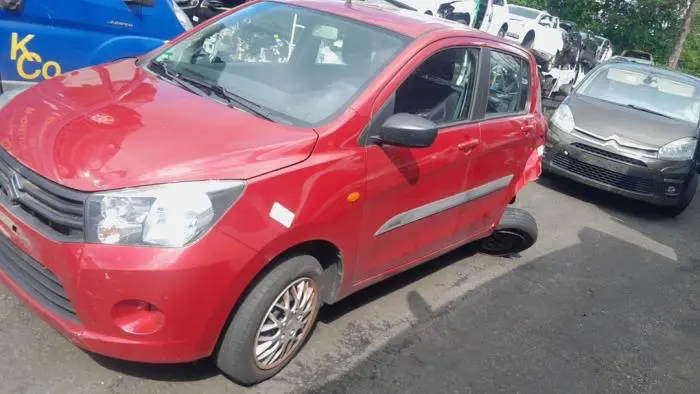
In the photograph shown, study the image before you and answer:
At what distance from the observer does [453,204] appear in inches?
158

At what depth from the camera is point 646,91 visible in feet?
27.1

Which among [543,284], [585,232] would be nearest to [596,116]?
[585,232]

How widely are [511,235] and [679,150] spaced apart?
340cm

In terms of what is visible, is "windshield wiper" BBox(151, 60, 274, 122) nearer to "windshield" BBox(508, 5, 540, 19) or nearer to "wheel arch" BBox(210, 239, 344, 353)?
"wheel arch" BBox(210, 239, 344, 353)

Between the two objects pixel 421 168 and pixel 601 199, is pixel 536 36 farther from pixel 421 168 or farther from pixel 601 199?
pixel 421 168

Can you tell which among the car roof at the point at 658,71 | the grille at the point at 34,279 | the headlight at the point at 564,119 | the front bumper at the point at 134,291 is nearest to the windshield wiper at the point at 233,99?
the front bumper at the point at 134,291

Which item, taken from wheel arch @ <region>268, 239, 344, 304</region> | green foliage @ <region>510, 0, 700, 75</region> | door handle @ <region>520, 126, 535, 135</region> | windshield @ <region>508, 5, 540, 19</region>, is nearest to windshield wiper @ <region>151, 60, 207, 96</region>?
wheel arch @ <region>268, 239, 344, 304</region>

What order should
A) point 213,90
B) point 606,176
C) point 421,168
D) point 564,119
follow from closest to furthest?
point 213,90
point 421,168
point 606,176
point 564,119

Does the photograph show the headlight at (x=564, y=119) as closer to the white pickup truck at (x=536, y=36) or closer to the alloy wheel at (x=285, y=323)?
the alloy wheel at (x=285, y=323)

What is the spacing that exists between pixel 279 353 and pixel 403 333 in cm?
97

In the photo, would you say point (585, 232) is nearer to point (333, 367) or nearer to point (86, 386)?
point (333, 367)

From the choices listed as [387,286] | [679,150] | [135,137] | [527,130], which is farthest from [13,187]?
[679,150]

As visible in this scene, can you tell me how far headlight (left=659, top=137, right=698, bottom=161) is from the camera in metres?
7.26

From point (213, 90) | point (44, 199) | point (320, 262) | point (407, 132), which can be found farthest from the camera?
point (213, 90)
